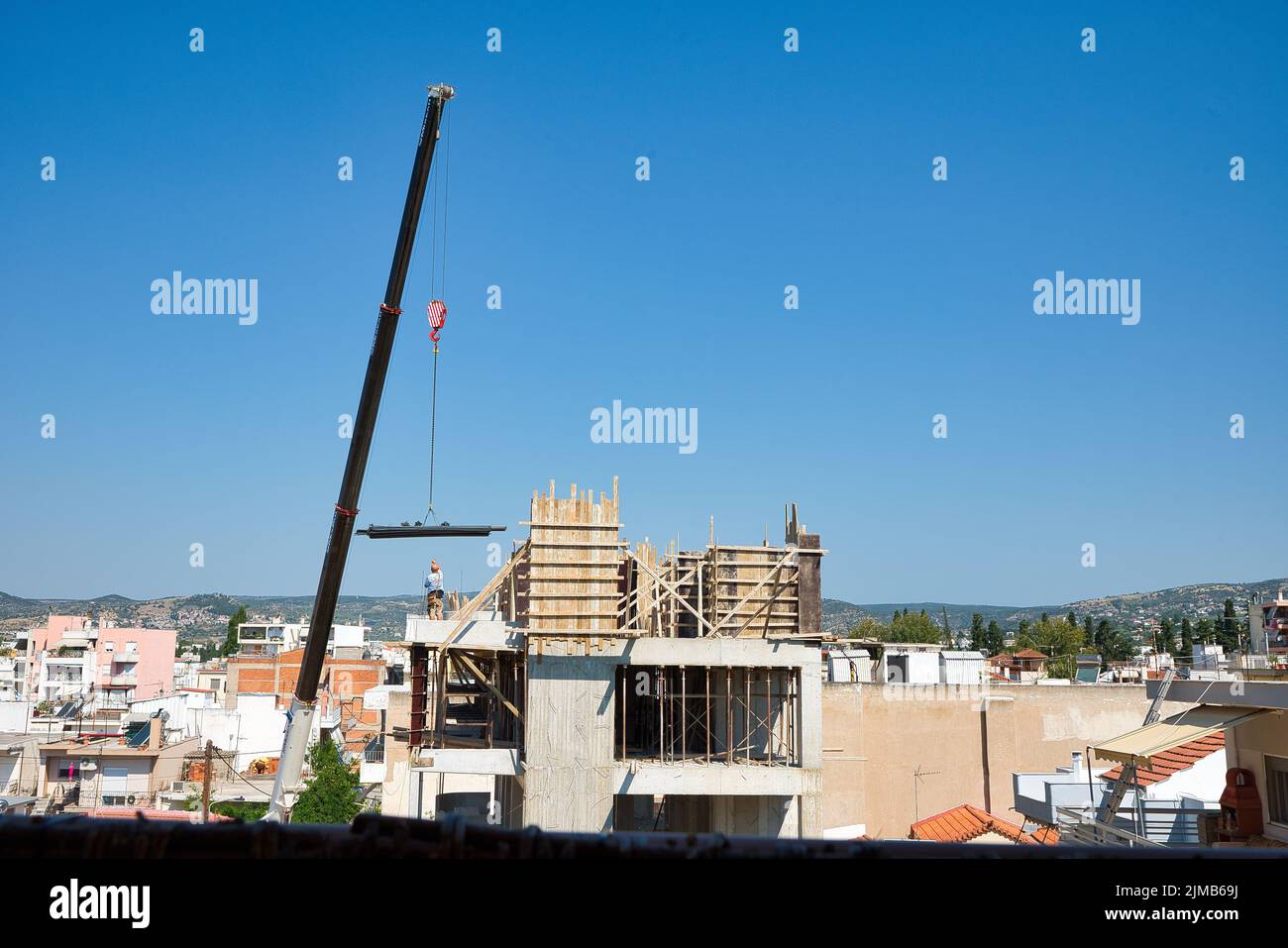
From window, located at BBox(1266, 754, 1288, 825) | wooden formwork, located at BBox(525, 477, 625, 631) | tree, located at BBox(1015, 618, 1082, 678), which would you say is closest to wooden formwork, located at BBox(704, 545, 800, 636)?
wooden formwork, located at BBox(525, 477, 625, 631)

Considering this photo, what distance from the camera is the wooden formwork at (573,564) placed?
26.5 m

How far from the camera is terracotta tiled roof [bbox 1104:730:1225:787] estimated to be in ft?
86.6

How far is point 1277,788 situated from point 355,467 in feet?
68.6

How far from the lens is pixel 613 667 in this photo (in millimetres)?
26328

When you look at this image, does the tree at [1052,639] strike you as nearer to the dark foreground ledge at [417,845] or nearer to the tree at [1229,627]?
the tree at [1229,627]

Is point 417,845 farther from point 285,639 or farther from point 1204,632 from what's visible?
point 1204,632

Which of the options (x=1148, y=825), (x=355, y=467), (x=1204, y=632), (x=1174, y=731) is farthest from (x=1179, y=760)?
(x=1204, y=632)

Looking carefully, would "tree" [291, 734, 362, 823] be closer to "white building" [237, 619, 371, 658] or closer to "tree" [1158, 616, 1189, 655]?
"white building" [237, 619, 371, 658]

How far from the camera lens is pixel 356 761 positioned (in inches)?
2603

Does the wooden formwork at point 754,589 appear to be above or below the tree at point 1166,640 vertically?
above

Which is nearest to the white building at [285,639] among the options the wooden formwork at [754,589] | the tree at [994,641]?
the tree at [994,641]

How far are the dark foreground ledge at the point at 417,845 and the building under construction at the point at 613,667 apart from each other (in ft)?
74.9
